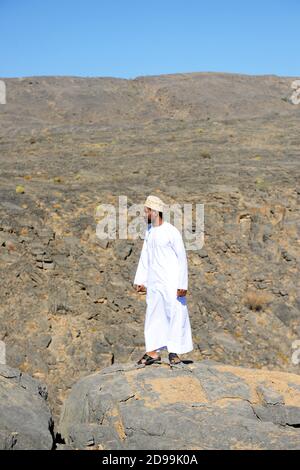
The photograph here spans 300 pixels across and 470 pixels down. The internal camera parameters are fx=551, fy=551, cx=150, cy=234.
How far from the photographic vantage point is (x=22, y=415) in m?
4.87

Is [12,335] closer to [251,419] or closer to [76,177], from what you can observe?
[251,419]

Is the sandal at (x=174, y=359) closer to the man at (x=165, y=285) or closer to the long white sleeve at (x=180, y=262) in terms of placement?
the man at (x=165, y=285)

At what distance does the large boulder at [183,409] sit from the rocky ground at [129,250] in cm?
251

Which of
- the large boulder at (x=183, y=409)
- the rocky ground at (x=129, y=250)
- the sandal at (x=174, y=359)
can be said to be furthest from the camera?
the rocky ground at (x=129, y=250)

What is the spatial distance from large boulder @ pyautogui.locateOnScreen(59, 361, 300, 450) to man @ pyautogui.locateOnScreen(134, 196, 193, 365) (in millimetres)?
317

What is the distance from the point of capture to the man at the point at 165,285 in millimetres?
5832

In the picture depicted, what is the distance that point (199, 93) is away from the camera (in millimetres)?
39844

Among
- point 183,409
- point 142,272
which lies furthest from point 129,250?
Answer: point 183,409

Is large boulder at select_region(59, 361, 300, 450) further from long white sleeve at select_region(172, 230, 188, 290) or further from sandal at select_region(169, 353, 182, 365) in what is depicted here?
long white sleeve at select_region(172, 230, 188, 290)

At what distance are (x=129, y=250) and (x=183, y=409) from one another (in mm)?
5675

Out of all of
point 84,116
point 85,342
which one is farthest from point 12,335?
point 84,116

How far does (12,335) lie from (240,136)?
453 inches

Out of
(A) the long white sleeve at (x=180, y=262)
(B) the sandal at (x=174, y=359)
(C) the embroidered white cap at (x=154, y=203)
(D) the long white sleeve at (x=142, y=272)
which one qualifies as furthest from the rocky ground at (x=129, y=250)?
(C) the embroidered white cap at (x=154, y=203)
